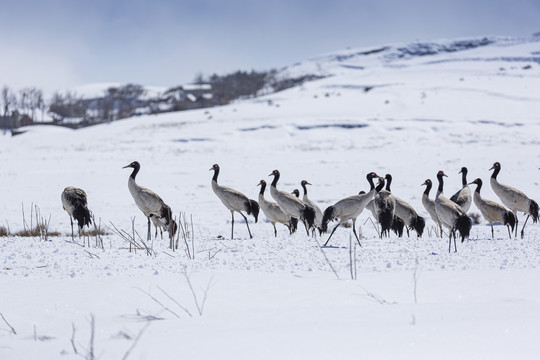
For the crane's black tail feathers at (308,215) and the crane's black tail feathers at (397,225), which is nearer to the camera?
the crane's black tail feathers at (308,215)

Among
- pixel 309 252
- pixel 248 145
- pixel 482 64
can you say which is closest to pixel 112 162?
pixel 248 145

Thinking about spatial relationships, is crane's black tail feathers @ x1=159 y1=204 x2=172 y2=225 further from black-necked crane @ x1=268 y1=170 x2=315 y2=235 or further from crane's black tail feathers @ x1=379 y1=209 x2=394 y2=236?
crane's black tail feathers @ x1=379 y1=209 x2=394 y2=236

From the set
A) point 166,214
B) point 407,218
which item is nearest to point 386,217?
point 407,218

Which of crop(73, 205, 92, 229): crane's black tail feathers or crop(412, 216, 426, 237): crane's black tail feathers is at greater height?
crop(73, 205, 92, 229): crane's black tail feathers

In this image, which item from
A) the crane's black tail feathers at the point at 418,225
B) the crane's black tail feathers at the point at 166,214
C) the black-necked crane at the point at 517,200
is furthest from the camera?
the crane's black tail feathers at the point at 418,225

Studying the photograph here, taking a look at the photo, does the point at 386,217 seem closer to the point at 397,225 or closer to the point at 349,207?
the point at 397,225

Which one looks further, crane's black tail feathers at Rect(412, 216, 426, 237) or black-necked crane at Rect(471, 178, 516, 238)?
crane's black tail feathers at Rect(412, 216, 426, 237)

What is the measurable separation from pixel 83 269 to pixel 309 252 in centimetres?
314

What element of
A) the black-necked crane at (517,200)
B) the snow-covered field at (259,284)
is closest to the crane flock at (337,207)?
the black-necked crane at (517,200)

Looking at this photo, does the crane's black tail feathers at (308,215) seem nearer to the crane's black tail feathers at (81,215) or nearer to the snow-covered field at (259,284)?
the snow-covered field at (259,284)

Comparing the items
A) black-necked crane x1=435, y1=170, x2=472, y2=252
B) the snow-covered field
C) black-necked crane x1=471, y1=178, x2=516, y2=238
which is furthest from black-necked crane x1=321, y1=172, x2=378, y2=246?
black-necked crane x1=471, y1=178, x2=516, y2=238

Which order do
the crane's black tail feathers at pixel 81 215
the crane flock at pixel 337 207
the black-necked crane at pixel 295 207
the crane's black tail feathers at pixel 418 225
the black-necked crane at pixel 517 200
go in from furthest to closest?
the crane's black tail feathers at pixel 418 225 → the black-necked crane at pixel 517 200 → the black-necked crane at pixel 295 207 → the crane's black tail feathers at pixel 81 215 → the crane flock at pixel 337 207

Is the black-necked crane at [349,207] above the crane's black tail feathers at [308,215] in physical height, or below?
above

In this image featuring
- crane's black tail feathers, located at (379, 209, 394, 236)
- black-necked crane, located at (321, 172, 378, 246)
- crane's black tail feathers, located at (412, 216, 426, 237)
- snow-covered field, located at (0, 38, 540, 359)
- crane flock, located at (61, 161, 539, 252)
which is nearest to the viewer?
snow-covered field, located at (0, 38, 540, 359)
